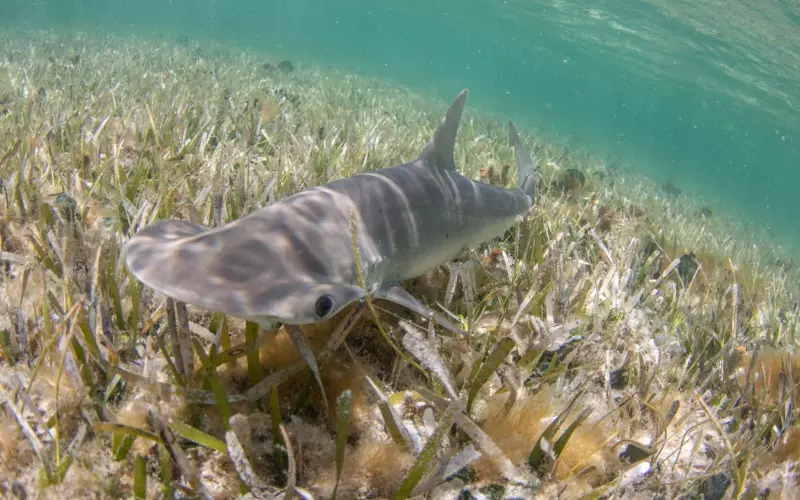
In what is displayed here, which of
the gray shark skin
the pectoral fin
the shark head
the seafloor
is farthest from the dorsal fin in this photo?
the shark head

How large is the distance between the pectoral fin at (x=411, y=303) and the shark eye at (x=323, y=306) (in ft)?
2.32

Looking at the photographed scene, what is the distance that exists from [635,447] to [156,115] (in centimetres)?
696

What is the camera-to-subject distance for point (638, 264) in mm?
5031

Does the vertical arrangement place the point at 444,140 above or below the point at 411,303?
above

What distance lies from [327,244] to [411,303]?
527 millimetres

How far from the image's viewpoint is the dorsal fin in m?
3.52

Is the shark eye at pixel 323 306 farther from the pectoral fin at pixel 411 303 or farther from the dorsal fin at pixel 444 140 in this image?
the dorsal fin at pixel 444 140

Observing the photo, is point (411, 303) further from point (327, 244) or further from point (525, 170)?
point (525, 170)

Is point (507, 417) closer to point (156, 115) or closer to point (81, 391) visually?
point (81, 391)

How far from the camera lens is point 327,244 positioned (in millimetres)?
2227

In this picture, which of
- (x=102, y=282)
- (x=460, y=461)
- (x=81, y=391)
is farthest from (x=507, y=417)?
(x=102, y=282)

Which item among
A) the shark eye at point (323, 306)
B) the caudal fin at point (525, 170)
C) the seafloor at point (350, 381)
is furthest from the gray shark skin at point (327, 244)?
the caudal fin at point (525, 170)

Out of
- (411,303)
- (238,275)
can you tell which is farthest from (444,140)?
(238,275)

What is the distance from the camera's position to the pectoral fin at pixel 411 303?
2279 millimetres
